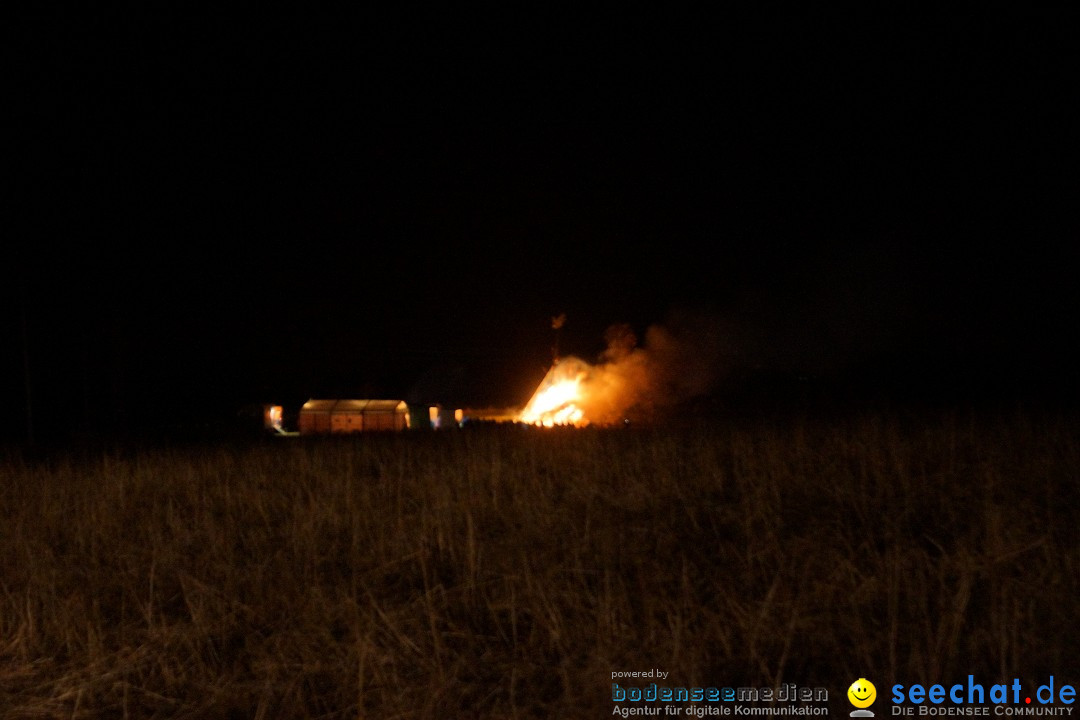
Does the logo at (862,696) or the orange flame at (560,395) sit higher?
the orange flame at (560,395)

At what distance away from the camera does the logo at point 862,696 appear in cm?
236

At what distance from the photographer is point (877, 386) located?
57.2ft

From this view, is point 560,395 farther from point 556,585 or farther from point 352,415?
point 556,585

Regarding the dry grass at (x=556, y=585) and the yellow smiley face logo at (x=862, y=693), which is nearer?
the yellow smiley face logo at (x=862, y=693)

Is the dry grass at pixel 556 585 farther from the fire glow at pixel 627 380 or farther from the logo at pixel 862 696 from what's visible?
the fire glow at pixel 627 380

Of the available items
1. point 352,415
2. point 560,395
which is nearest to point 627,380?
point 560,395

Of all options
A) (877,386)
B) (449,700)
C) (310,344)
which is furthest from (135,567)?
(310,344)

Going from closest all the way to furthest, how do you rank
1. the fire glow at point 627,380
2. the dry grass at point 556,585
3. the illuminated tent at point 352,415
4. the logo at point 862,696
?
the logo at point 862,696
the dry grass at point 556,585
the fire glow at point 627,380
the illuminated tent at point 352,415

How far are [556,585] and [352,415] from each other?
27.9 meters

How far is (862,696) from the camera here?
2.43m

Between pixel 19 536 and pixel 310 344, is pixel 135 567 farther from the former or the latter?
pixel 310 344

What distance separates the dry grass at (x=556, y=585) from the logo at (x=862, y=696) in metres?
0.05

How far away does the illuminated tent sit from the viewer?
99.6 ft

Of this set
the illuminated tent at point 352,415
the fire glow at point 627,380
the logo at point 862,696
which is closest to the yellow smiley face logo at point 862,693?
the logo at point 862,696
